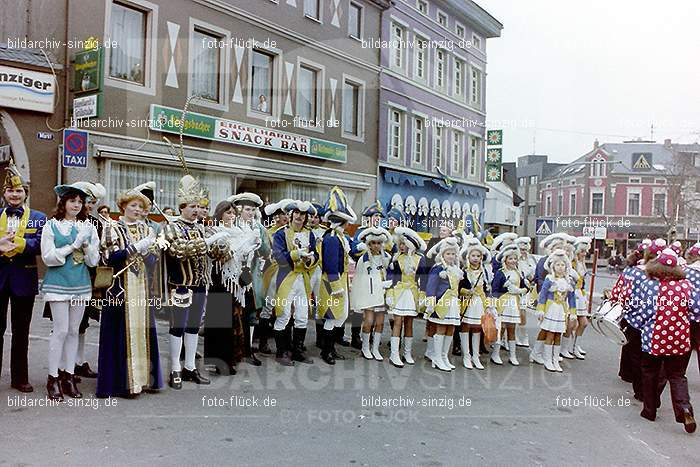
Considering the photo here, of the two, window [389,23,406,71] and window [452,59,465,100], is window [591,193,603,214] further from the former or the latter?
window [389,23,406,71]

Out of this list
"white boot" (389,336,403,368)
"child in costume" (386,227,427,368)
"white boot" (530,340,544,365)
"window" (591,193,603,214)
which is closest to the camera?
"white boot" (389,336,403,368)

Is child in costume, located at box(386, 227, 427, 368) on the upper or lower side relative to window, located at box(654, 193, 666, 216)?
lower

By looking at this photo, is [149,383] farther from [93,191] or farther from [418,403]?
[418,403]

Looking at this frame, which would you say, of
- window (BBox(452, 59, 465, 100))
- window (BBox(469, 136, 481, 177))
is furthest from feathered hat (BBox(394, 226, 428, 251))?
window (BBox(469, 136, 481, 177))

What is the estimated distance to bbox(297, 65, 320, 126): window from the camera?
18.3m

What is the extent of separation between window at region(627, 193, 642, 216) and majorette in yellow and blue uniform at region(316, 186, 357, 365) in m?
55.3

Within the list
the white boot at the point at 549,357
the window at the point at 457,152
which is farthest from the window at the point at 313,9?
the white boot at the point at 549,357

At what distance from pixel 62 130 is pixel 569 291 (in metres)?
10.4

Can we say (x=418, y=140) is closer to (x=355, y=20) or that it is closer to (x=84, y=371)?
(x=355, y=20)

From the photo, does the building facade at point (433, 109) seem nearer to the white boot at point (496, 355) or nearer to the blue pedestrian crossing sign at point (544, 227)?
the blue pedestrian crossing sign at point (544, 227)

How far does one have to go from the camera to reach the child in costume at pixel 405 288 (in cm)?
791

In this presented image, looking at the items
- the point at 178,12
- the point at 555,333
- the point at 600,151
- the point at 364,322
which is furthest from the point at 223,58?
the point at 600,151

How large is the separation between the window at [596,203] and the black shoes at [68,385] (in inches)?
2321

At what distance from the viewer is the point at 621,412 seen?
6270 mm
